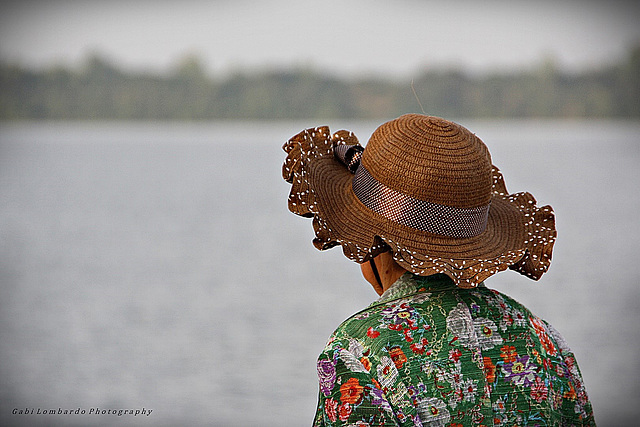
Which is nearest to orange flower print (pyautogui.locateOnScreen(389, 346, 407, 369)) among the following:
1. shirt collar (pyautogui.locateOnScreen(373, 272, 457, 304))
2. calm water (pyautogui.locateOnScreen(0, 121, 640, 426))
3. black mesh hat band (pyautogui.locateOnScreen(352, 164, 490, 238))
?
shirt collar (pyautogui.locateOnScreen(373, 272, 457, 304))

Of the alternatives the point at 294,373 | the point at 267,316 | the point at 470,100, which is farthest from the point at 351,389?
the point at 470,100

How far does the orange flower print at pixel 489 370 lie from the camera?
111 cm

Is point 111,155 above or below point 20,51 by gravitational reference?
below

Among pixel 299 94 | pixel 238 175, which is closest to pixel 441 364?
pixel 238 175

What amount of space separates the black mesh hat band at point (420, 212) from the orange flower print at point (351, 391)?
0.28 meters

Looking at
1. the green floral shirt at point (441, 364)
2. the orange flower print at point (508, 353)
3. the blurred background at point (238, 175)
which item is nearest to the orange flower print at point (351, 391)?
the green floral shirt at point (441, 364)

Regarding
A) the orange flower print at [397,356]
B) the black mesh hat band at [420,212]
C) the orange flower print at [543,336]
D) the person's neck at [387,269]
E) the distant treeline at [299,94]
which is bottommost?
the orange flower print at [397,356]

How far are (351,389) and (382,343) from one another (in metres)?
0.08

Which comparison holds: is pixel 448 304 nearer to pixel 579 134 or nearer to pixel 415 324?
pixel 415 324

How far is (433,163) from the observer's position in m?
1.13

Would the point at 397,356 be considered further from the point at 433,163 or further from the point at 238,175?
the point at 238,175

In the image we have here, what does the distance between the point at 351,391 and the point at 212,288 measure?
11.3 m

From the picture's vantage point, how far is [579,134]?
3019 cm

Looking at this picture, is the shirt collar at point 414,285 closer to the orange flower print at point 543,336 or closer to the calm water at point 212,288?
the orange flower print at point 543,336
